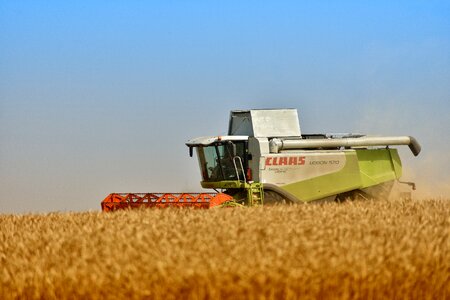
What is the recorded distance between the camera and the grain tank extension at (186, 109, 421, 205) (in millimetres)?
17141

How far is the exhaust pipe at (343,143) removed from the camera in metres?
17.7

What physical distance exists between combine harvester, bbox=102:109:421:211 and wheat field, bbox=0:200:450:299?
763 cm

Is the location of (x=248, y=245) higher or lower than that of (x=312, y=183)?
→ higher

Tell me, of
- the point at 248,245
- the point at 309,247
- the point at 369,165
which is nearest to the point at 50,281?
the point at 248,245

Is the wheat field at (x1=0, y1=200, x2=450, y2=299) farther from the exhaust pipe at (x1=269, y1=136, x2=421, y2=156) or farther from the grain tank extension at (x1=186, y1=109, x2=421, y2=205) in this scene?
the exhaust pipe at (x1=269, y1=136, x2=421, y2=156)

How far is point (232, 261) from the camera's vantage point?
6809mm

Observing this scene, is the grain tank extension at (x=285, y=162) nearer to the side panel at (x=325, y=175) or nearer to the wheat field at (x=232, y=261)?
the side panel at (x=325, y=175)

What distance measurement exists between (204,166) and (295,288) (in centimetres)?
1062

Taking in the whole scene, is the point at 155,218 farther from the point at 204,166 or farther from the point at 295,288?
the point at 204,166

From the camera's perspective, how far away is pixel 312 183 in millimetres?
17938

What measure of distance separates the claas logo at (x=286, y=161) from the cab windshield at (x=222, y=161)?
56 cm

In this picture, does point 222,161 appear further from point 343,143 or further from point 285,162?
point 343,143

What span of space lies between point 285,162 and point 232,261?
10.9 metres

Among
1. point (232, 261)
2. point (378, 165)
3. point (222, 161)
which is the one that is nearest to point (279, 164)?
point (222, 161)
